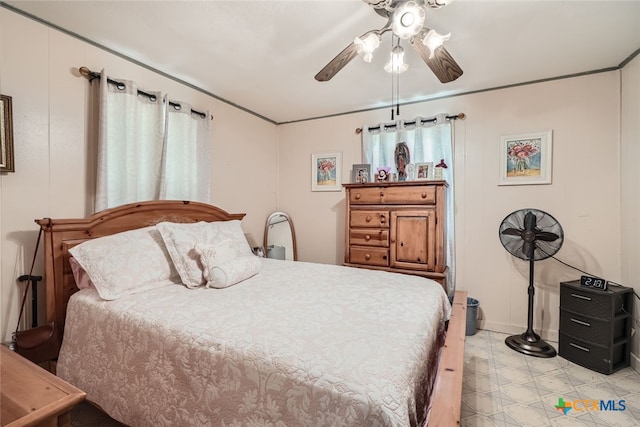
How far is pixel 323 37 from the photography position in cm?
199

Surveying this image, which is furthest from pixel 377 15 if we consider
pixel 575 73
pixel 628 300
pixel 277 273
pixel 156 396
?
pixel 628 300

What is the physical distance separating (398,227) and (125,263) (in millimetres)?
2239

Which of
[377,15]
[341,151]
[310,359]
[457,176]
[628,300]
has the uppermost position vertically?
[377,15]

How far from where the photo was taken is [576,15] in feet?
5.80

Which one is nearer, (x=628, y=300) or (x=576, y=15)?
(x=576, y=15)

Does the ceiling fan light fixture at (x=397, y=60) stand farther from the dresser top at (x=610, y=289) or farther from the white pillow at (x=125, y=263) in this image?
the dresser top at (x=610, y=289)

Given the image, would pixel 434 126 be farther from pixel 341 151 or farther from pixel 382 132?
pixel 341 151

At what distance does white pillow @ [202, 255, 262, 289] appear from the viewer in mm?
1822

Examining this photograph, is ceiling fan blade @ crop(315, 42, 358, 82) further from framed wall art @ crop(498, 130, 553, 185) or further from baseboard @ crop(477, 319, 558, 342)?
baseboard @ crop(477, 319, 558, 342)

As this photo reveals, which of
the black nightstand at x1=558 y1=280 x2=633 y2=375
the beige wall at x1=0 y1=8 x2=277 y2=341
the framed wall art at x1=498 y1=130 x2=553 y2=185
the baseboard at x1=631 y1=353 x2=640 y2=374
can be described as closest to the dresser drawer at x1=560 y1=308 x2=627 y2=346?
the black nightstand at x1=558 y1=280 x2=633 y2=375

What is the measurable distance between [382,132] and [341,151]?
572mm

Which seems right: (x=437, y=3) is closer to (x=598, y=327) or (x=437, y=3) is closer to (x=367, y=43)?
(x=367, y=43)

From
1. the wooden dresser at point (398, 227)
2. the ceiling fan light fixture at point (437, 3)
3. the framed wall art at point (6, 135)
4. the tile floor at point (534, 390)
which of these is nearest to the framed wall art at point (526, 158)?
the wooden dresser at point (398, 227)

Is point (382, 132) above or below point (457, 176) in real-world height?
above
